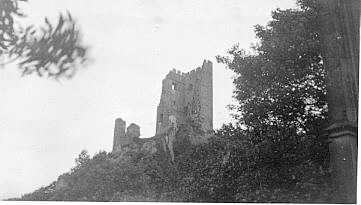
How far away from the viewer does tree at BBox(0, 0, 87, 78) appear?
4734 mm

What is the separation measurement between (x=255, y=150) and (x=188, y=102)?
1.30m

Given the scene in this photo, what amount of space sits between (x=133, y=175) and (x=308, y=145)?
2.16 metres

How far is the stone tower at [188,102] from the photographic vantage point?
15.8 feet

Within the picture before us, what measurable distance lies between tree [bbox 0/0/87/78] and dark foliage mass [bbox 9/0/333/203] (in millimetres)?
1226

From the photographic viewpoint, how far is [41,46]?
4.76 metres

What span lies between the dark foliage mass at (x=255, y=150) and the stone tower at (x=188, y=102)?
0.23 m

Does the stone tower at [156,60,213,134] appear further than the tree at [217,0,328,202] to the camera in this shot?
Yes

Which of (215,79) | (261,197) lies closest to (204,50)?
(215,79)

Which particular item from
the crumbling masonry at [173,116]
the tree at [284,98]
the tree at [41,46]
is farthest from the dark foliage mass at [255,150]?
the tree at [41,46]

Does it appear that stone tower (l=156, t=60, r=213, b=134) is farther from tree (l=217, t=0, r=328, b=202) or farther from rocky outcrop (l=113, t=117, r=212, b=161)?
tree (l=217, t=0, r=328, b=202)

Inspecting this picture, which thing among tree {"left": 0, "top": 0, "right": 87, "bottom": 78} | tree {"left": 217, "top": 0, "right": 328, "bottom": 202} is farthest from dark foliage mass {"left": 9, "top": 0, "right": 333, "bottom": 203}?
tree {"left": 0, "top": 0, "right": 87, "bottom": 78}

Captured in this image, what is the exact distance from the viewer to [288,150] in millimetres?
4441

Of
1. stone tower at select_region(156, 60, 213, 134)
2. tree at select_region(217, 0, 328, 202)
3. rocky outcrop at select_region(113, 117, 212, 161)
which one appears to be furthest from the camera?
stone tower at select_region(156, 60, 213, 134)

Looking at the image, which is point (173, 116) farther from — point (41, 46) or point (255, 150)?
point (41, 46)
